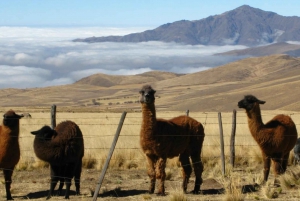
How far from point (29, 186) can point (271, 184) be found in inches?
211

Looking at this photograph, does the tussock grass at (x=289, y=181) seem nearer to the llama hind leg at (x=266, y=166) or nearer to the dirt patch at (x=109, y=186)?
the llama hind leg at (x=266, y=166)

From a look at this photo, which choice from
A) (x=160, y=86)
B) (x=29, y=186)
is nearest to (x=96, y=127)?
(x=29, y=186)

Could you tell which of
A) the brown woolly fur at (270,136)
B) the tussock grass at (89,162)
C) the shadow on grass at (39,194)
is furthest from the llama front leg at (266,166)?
the tussock grass at (89,162)

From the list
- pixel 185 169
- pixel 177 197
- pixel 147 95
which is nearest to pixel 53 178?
pixel 147 95

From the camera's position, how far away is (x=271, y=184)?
12.1m

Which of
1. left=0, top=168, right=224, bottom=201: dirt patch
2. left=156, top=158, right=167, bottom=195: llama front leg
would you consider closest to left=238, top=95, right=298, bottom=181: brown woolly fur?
left=0, top=168, right=224, bottom=201: dirt patch

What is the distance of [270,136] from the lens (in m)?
12.5

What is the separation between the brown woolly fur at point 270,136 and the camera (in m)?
12.5

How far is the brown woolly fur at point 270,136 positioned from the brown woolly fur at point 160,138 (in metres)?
1.41

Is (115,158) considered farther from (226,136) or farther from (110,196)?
(226,136)

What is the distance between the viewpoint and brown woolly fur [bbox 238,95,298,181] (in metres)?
12.5

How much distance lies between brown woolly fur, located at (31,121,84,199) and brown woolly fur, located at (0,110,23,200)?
1.44 ft

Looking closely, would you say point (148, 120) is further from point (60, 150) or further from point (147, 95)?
point (60, 150)

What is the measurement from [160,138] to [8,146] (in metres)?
3.06
